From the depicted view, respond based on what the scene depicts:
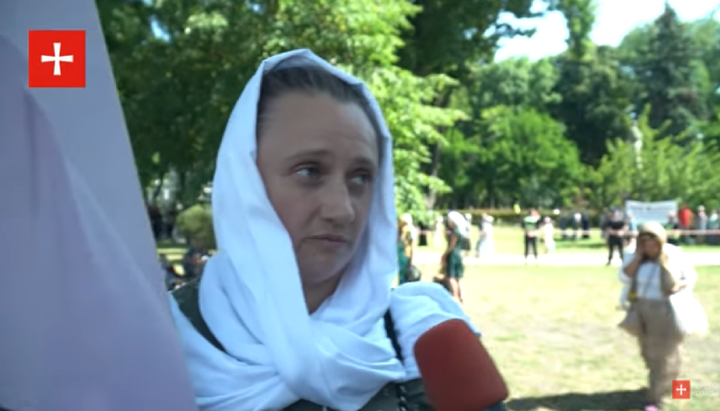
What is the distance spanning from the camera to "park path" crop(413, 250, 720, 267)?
66.3ft

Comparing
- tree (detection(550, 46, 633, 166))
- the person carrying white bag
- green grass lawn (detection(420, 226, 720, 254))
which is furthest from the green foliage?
the person carrying white bag

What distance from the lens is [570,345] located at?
9.40 m

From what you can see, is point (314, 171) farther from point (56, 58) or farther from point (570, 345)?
point (570, 345)

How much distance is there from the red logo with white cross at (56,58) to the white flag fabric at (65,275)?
0.04ft

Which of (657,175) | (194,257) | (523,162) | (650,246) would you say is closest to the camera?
(650,246)

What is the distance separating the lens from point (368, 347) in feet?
4.18

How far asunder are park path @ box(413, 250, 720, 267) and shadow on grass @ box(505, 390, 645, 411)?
12082 mm

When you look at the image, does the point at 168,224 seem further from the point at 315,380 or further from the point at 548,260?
the point at 315,380

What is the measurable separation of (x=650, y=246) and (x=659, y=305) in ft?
1.61

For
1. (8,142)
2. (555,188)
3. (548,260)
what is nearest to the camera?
(8,142)

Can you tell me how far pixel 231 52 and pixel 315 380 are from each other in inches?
475

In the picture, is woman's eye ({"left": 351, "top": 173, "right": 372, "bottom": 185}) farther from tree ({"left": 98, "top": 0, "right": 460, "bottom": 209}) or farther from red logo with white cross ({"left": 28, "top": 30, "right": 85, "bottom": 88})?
tree ({"left": 98, "top": 0, "right": 460, "bottom": 209})

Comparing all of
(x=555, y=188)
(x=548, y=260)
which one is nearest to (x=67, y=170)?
(x=548, y=260)

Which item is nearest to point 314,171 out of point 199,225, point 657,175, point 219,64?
point 199,225
